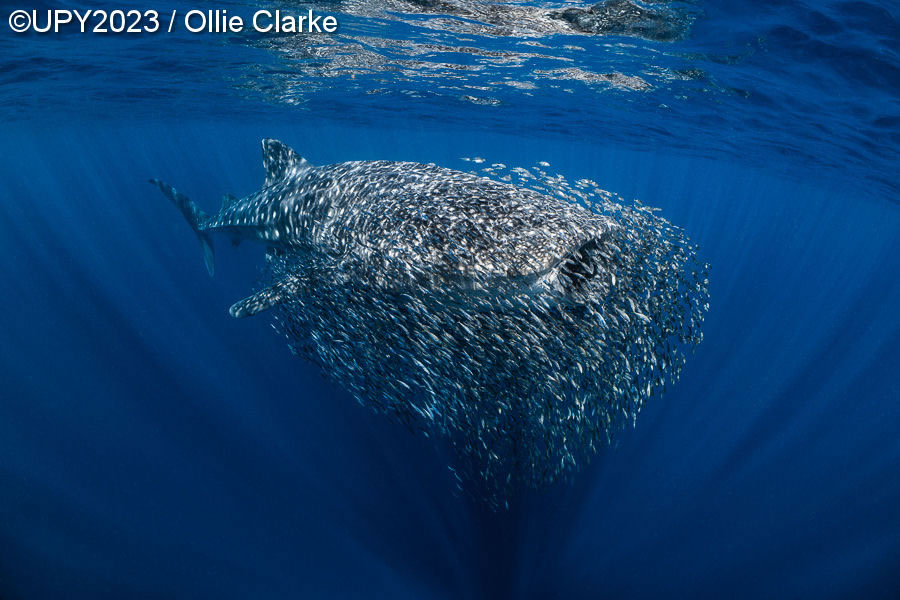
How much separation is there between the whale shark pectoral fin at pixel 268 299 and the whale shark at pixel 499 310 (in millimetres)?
56

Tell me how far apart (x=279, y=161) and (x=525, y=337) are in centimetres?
597

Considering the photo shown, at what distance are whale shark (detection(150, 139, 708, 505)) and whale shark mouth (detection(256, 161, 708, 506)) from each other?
15 millimetres

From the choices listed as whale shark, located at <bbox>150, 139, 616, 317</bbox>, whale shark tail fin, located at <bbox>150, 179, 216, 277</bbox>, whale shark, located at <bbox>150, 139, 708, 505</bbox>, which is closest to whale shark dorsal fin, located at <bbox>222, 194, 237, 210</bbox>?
whale shark tail fin, located at <bbox>150, 179, 216, 277</bbox>

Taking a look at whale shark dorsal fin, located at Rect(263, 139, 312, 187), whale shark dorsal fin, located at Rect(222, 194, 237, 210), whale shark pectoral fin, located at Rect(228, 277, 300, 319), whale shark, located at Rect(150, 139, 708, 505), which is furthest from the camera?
whale shark dorsal fin, located at Rect(222, 194, 237, 210)

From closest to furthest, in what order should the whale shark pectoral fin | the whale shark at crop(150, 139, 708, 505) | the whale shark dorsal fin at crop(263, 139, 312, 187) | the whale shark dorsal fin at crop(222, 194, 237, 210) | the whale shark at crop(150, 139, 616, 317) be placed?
the whale shark at crop(150, 139, 616, 317), the whale shark at crop(150, 139, 708, 505), the whale shark pectoral fin, the whale shark dorsal fin at crop(263, 139, 312, 187), the whale shark dorsal fin at crop(222, 194, 237, 210)

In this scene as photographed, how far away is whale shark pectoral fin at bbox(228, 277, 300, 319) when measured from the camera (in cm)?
545

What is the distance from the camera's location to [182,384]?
42.8ft

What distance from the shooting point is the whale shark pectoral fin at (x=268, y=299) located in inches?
215

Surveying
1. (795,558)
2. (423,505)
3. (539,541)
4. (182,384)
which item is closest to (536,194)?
(539,541)

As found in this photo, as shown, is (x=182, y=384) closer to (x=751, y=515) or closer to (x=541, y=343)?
(x=541, y=343)

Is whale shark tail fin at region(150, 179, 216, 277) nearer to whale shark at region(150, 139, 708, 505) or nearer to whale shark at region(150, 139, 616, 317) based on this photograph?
whale shark at region(150, 139, 616, 317)

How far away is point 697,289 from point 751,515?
329 inches

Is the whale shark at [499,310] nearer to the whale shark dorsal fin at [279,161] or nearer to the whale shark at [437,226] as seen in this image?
the whale shark at [437,226]

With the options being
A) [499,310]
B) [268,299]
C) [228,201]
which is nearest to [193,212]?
[228,201]
